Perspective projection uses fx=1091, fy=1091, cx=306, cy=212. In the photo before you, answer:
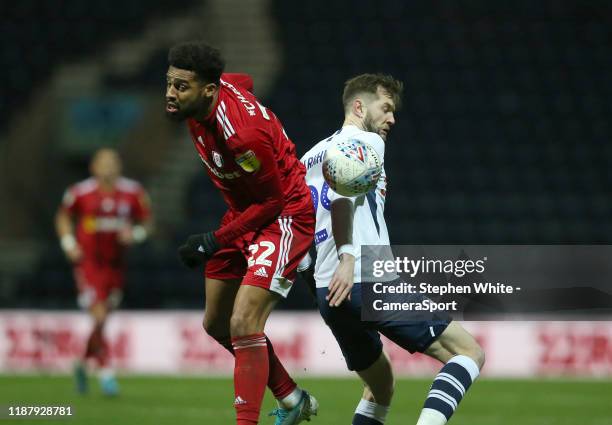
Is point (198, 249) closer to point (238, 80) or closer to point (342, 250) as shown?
point (342, 250)

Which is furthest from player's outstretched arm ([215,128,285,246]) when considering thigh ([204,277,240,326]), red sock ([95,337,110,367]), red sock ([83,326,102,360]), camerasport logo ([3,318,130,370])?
camerasport logo ([3,318,130,370])

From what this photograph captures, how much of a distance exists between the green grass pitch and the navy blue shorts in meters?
1.95

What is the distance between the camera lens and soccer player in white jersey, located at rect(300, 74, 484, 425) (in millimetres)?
4973

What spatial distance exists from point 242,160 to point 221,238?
387 millimetres

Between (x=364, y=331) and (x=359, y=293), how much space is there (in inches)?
9.1

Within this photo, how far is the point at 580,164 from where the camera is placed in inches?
601

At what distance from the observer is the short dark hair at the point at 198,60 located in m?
5.05

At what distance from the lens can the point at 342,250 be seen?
502cm

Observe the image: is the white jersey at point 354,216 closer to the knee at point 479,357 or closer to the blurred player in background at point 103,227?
the knee at point 479,357

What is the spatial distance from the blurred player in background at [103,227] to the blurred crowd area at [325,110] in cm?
335

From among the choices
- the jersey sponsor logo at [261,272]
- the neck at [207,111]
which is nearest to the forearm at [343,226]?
the jersey sponsor logo at [261,272]

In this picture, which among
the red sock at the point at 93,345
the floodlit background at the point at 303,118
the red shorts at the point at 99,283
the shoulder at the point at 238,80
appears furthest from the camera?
the floodlit background at the point at 303,118

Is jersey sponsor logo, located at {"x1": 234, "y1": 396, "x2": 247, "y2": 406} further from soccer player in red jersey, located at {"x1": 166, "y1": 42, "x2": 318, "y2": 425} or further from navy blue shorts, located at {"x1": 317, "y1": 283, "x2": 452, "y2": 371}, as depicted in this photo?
navy blue shorts, located at {"x1": 317, "y1": 283, "x2": 452, "y2": 371}

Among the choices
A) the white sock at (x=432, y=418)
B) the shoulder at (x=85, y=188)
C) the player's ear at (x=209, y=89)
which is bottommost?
the white sock at (x=432, y=418)
